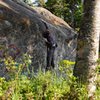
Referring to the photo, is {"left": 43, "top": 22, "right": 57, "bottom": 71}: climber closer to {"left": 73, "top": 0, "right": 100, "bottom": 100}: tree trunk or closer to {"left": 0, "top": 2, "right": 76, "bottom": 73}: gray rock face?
{"left": 0, "top": 2, "right": 76, "bottom": 73}: gray rock face

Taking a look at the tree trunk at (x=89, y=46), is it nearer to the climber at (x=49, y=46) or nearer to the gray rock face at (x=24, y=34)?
the gray rock face at (x=24, y=34)

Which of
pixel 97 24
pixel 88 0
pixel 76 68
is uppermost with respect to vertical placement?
pixel 88 0

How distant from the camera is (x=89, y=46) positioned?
19.8 ft

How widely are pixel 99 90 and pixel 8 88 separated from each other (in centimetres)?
197

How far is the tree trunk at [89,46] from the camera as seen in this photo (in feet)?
19.5

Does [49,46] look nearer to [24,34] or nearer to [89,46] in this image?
[24,34]

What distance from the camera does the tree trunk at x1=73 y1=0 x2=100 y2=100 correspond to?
5957 mm

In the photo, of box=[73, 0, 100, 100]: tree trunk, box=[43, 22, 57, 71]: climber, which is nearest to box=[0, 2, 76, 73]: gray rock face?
box=[43, 22, 57, 71]: climber

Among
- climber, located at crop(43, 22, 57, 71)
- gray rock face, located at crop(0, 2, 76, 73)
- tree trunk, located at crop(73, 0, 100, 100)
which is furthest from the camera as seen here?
climber, located at crop(43, 22, 57, 71)

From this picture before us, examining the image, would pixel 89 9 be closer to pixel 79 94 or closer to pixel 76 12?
pixel 79 94

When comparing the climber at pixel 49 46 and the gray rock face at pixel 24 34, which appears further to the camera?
the climber at pixel 49 46

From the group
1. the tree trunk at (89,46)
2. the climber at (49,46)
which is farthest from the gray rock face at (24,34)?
the tree trunk at (89,46)

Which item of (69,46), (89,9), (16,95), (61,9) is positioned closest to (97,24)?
(89,9)

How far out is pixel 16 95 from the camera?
5.17m
